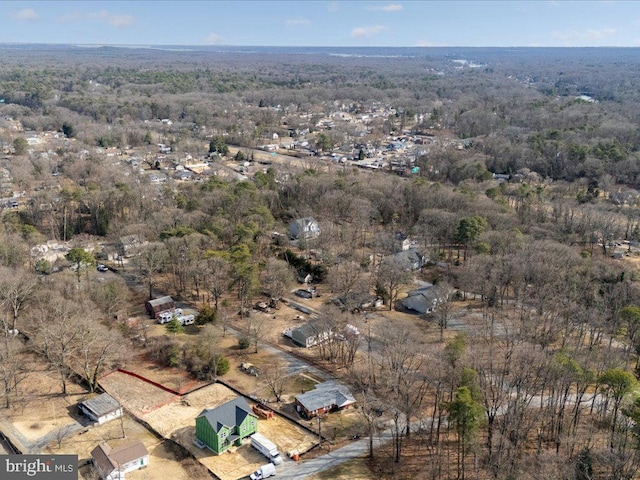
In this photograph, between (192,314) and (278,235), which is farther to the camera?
(278,235)

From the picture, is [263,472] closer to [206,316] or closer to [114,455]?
[114,455]

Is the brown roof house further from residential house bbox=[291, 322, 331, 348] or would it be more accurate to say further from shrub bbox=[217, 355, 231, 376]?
residential house bbox=[291, 322, 331, 348]

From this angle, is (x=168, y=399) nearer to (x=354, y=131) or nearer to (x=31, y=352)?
(x=31, y=352)

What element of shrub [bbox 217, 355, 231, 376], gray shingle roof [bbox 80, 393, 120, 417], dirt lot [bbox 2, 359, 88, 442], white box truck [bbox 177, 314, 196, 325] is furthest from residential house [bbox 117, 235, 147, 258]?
gray shingle roof [bbox 80, 393, 120, 417]

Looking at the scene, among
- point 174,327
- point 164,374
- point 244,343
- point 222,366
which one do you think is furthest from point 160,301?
point 222,366

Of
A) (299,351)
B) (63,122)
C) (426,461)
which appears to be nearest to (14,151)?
(63,122)

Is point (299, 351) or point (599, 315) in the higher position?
point (599, 315)
